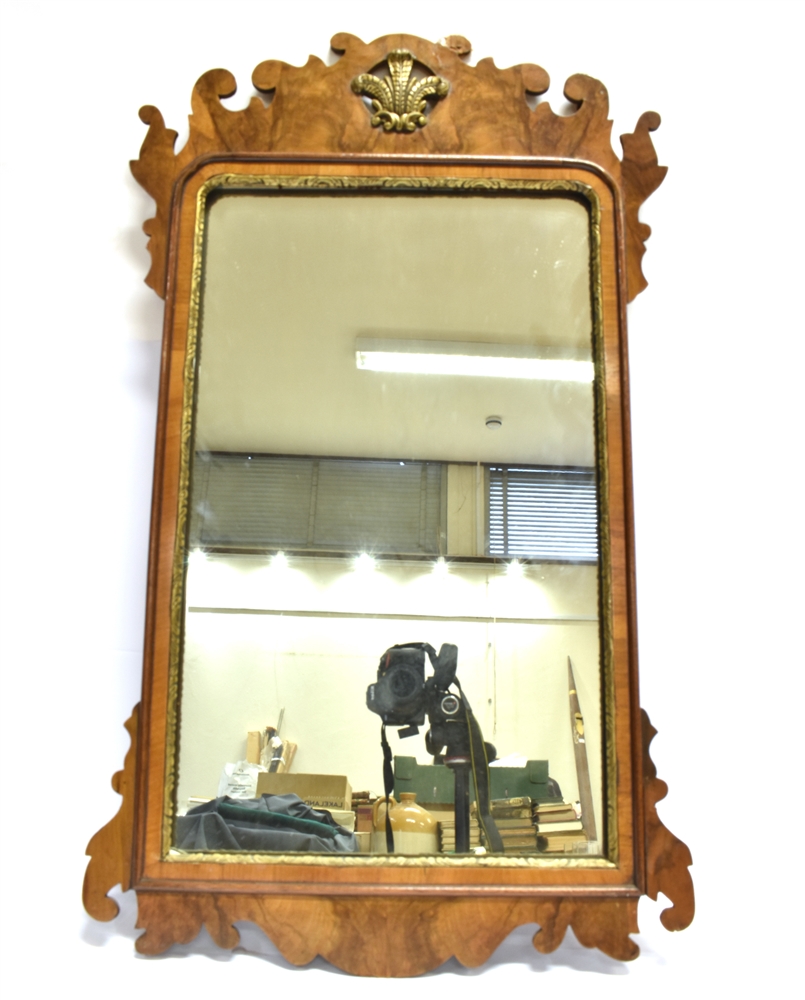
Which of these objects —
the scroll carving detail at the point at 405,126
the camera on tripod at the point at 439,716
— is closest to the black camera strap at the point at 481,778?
the camera on tripod at the point at 439,716

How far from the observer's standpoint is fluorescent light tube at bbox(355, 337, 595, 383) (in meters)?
1.12

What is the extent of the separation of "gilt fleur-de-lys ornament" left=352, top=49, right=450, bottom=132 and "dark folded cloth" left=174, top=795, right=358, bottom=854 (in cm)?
91

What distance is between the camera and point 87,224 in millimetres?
1253

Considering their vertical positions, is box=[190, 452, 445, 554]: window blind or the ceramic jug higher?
box=[190, 452, 445, 554]: window blind

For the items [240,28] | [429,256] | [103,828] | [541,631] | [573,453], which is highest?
[240,28]

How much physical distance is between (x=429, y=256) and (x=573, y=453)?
1.10 ft

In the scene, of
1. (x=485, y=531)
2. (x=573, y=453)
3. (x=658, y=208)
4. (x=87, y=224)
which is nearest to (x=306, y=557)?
(x=485, y=531)

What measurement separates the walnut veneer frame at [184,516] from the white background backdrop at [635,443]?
0.06m

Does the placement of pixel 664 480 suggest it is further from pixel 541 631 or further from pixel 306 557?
pixel 306 557

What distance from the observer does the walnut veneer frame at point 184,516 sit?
978mm

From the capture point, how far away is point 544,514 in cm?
108

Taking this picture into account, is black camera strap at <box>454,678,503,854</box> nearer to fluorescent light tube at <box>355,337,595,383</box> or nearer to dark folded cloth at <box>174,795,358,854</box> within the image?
dark folded cloth at <box>174,795,358,854</box>

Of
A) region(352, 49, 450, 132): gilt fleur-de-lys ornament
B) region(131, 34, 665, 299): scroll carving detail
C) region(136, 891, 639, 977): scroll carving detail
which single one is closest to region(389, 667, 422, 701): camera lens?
region(136, 891, 639, 977): scroll carving detail

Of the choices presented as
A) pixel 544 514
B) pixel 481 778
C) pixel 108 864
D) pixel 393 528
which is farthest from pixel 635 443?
pixel 108 864
